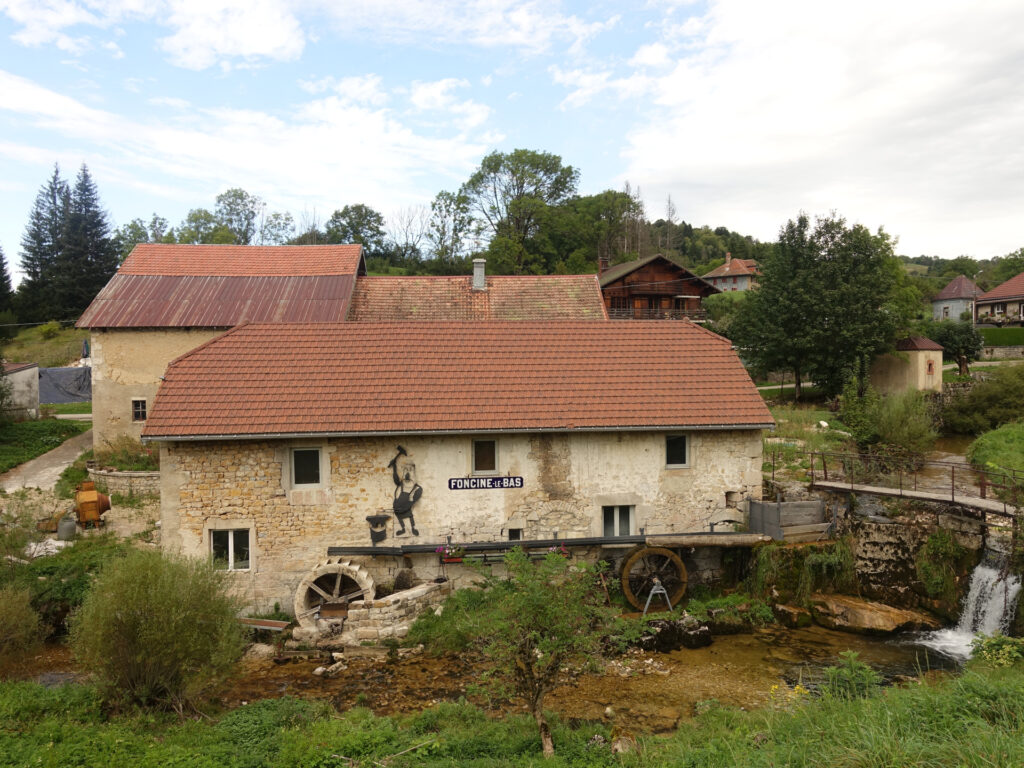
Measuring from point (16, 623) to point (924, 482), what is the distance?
2082 centimetres

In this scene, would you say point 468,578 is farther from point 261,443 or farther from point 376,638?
point 261,443

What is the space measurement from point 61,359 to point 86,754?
37.5 meters

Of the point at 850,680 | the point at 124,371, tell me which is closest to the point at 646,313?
the point at 124,371

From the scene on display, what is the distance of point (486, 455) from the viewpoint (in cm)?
1355

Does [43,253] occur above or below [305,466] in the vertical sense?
above

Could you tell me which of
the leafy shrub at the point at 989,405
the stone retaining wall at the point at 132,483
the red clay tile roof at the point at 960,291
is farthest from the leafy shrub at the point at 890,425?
the red clay tile roof at the point at 960,291

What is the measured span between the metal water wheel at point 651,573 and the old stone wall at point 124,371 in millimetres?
16061

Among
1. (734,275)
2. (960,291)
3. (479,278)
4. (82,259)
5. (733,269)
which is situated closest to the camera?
(479,278)

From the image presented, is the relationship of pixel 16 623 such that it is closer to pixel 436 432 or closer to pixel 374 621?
pixel 374 621

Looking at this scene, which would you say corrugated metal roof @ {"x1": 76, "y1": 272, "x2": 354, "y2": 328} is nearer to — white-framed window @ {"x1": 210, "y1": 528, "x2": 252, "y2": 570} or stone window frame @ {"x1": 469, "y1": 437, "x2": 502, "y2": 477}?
white-framed window @ {"x1": 210, "y1": 528, "x2": 252, "y2": 570}

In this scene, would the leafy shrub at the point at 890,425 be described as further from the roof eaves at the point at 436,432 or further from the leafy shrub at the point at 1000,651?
the leafy shrub at the point at 1000,651

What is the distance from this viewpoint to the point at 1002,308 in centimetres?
4794

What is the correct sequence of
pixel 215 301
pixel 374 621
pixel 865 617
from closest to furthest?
pixel 374 621, pixel 865 617, pixel 215 301

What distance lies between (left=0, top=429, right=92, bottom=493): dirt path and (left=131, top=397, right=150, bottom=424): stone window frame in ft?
A: 8.52
